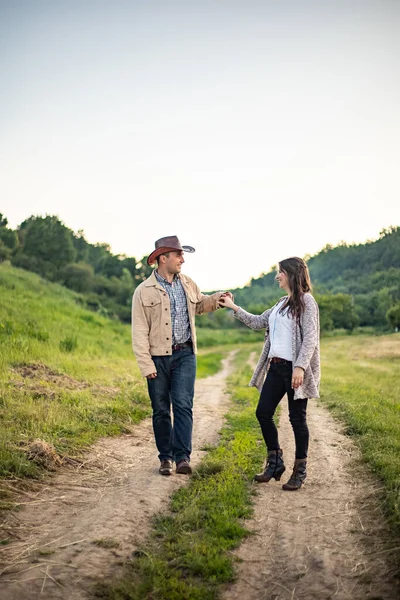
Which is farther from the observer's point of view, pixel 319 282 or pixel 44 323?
pixel 319 282

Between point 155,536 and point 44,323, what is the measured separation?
573 inches

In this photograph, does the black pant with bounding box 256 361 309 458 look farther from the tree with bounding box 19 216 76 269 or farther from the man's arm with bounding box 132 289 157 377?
the tree with bounding box 19 216 76 269

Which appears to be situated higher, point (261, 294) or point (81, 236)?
point (81, 236)

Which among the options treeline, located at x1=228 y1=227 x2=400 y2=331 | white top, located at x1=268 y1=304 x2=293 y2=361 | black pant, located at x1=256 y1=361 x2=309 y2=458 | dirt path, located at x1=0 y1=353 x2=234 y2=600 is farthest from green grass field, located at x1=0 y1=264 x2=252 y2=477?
treeline, located at x1=228 y1=227 x2=400 y2=331

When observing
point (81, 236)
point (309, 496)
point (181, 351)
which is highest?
point (81, 236)

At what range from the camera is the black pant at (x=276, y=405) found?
5520mm

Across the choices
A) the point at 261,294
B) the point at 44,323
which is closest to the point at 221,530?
Result: the point at 44,323

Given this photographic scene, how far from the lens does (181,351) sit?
6266 mm

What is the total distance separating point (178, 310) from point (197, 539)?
3038 millimetres

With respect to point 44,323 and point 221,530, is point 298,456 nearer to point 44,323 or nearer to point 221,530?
point 221,530

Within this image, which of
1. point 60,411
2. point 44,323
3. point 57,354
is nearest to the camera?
point 60,411

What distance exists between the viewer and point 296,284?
5621mm

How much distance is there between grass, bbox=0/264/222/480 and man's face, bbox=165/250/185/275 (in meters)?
2.78

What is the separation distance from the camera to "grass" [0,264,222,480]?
6489 millimetres
